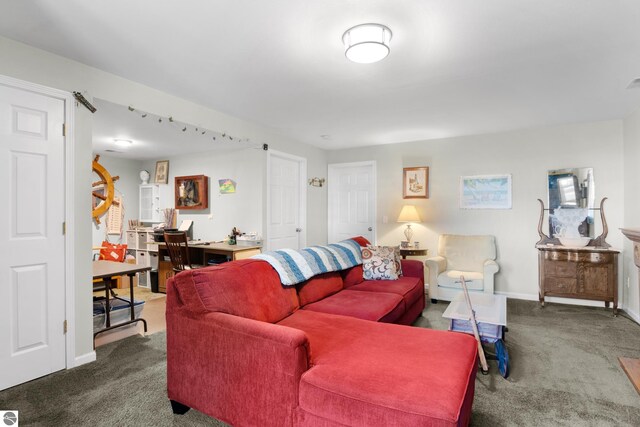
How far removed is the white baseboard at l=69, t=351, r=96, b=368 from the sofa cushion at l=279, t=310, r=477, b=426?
190cm

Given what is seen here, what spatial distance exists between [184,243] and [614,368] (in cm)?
444

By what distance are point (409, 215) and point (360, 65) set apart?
284cm

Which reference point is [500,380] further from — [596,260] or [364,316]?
[596,260]

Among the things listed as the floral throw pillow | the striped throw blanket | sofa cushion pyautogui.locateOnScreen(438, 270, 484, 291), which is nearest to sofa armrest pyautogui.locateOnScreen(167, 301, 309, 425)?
the striped throw blanket

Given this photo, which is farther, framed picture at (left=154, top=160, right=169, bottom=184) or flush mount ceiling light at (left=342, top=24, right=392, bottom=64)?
framed picture at (left=154, top=160, right=169, bottom=184)

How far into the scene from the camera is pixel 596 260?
3973mm

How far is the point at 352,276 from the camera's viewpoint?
346 cm

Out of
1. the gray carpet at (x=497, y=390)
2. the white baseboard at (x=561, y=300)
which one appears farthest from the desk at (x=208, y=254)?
the white baseboard at (x=561, y=300)

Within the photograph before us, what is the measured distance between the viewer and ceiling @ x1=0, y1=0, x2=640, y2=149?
199cm

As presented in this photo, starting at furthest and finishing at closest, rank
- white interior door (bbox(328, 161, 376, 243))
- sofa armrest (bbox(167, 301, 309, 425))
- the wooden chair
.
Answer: white interior door (bbox(328, 161, 376, 243)) < the wooden chair < sofa armrest (bbox(167, 301, 309, 425))

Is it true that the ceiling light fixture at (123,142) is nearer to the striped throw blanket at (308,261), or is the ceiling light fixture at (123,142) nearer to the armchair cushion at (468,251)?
the striped throw blanket at (308,261)

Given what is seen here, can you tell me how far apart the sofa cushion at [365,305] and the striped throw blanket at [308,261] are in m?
0.25

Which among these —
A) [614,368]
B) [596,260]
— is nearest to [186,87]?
[614,368]

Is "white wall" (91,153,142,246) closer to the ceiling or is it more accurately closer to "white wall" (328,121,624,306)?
the ceiling
